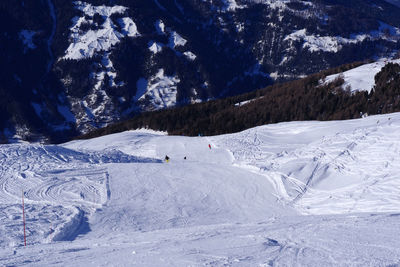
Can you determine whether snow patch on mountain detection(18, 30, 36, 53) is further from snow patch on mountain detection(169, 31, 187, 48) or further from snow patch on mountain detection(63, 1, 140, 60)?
snow patch on mountain detection(169, 31, 187, 48)

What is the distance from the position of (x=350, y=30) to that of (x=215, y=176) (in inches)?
8023

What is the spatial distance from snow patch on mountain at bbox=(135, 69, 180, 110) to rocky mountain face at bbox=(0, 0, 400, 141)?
0.43 meters

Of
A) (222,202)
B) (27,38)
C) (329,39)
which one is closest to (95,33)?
(27,38)

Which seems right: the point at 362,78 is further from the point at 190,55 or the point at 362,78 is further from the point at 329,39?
the point at 329,39

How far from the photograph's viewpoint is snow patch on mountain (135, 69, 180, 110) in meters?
138

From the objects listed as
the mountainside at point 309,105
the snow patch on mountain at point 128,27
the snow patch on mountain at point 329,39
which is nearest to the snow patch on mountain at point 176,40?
the snow patch on mountain at point 128,27

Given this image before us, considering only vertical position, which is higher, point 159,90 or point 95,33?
point 95,33

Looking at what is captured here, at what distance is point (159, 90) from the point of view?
14412 centimetres

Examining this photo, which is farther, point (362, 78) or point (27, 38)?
point (27, 38)

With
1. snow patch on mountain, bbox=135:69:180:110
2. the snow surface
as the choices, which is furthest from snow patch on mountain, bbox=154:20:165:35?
the snow surface

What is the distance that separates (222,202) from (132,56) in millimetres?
149067

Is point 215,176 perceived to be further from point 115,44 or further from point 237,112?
point 115,44

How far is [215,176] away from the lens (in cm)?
2370

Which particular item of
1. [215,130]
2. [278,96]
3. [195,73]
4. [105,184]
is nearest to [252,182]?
[105,184]
